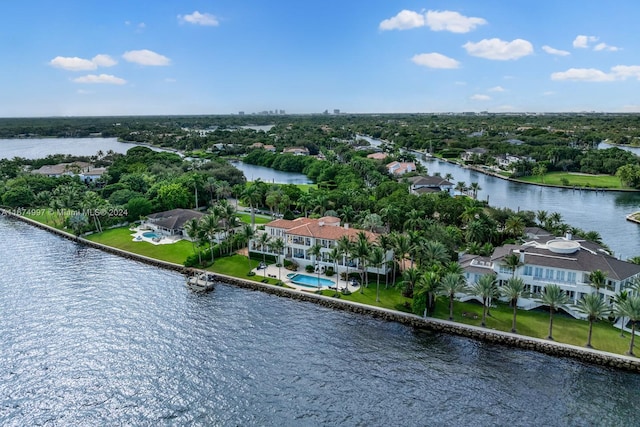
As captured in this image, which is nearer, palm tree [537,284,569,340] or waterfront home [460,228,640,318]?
palm tree [537,284,569,340]

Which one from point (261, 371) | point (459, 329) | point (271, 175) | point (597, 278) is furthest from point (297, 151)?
point (261, 371)

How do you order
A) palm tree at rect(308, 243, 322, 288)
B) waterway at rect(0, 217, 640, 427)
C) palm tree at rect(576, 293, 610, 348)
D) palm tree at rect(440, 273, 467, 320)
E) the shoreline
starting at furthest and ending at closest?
palm tree at rect(308, 243, 322, 288) < palm tree at rect(440, 273, 467, 320) < palm tree at rect(576, 293, 610, 348) < the shoreline < waterway at rect(0, 217, 640, 427)

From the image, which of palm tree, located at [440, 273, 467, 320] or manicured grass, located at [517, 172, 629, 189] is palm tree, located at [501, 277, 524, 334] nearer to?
palm tree, located at [440, 273, 467, 320]

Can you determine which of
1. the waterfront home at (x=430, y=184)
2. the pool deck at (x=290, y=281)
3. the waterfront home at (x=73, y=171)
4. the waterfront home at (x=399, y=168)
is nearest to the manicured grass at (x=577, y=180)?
the waterfront home at (x=399, y=168)

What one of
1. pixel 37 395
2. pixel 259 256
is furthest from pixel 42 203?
pixel 37 395

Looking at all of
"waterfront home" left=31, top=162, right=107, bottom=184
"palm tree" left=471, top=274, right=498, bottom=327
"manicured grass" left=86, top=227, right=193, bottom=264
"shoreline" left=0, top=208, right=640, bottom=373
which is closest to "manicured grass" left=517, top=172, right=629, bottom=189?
"palm tree" left=471, top=274, right=498, bottom=327

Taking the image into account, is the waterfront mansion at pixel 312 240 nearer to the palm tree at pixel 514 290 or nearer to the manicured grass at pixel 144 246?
the manicured grass at pixel 144 246
